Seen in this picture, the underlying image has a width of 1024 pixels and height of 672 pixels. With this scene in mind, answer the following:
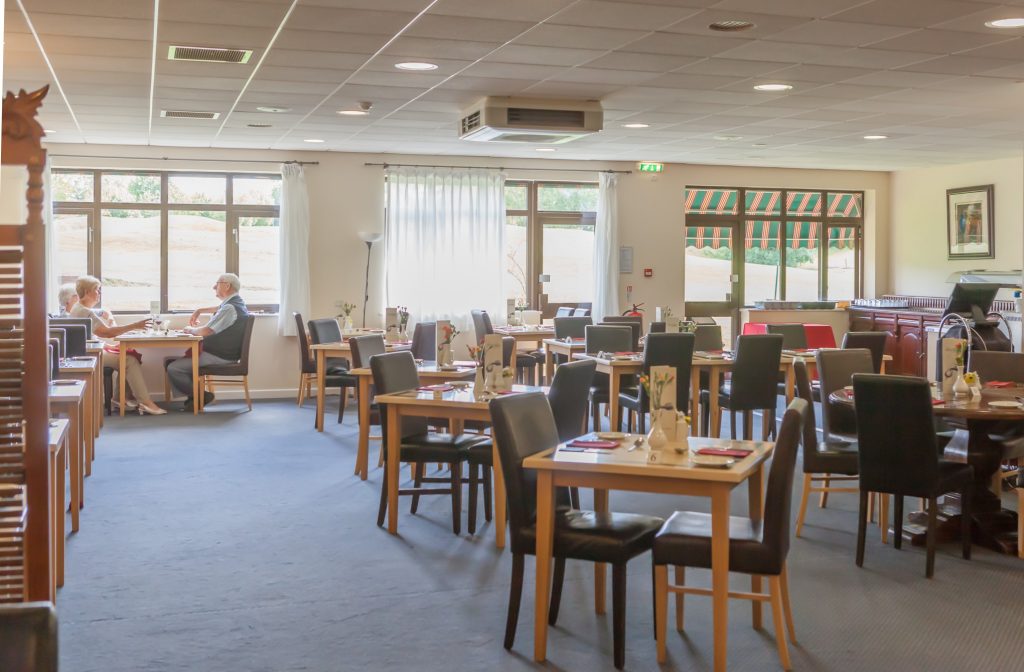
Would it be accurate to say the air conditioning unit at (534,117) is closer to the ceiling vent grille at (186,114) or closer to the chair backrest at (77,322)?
the ceiling vent grille at (186,114)

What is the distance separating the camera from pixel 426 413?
5.48m

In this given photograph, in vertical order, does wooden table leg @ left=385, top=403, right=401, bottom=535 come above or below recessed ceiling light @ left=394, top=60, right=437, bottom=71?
below

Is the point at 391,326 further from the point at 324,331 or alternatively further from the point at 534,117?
the point at 534,117

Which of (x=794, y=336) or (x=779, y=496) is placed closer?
(x=779, y=496)

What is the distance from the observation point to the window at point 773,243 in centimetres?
1331

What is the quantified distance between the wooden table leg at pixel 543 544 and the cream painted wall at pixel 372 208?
8.30m

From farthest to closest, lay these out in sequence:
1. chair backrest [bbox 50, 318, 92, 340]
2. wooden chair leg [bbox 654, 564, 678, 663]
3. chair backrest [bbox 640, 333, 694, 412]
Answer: chair backrest [bbox 50, 318, 92, 340]
chair backrest [bbox 640, 333, 694, 412]
wooden chair leg [bbox 654, 564, 678, 663]

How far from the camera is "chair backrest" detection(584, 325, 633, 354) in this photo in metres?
8.59

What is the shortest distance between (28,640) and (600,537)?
2238 millimetres

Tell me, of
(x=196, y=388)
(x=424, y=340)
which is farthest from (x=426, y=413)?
(x=196, y=388)

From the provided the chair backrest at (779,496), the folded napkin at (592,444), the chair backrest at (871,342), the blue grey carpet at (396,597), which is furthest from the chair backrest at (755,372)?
the chair backrest at (779,496)

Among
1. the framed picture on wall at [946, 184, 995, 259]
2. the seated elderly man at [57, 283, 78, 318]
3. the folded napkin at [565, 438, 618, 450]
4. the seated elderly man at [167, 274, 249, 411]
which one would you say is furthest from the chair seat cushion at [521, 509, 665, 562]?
the framed picture on wall at [946, 184, 995, 259]

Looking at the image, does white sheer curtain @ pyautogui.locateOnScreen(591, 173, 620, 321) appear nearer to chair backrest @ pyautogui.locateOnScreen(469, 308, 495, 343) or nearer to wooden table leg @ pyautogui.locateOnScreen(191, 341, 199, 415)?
chair backrest @ pyautogui.locateOnScreen(469, 308, 495, 343)

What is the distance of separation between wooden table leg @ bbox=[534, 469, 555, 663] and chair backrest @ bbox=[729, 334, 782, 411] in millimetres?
4170
